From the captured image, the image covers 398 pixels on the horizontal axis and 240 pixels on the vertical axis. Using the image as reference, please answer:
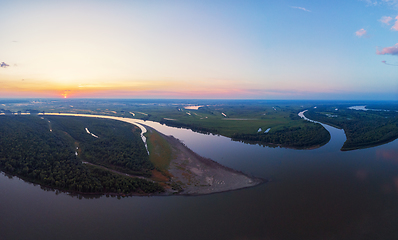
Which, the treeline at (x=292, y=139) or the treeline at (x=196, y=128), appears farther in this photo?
the treeline at (x=196, y=128)

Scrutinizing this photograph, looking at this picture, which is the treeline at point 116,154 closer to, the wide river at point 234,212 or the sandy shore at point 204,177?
the sandy shore at point 204,177

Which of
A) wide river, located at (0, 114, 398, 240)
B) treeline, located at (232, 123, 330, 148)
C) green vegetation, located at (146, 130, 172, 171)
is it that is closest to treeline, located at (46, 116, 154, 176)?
green vegetation, located at (146, 130, 172, 171)

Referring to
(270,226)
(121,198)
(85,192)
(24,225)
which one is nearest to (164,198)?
(121,198)

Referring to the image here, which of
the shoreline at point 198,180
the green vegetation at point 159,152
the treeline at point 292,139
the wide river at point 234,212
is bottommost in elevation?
the wide river at point 234,212

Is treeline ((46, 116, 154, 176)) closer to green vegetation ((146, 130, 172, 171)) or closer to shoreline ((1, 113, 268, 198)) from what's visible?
green vegetation ((146, 130, 172, 171))

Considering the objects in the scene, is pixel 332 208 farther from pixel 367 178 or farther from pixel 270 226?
pixel 367 178

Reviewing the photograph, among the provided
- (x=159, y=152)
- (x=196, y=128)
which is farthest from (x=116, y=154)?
(x=196, y=128)

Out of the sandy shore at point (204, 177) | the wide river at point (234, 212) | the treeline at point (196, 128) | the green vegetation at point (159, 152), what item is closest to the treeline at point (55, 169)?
the wide river at point (234, 212)

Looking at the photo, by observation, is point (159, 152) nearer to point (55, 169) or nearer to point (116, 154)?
point (116, 154)
